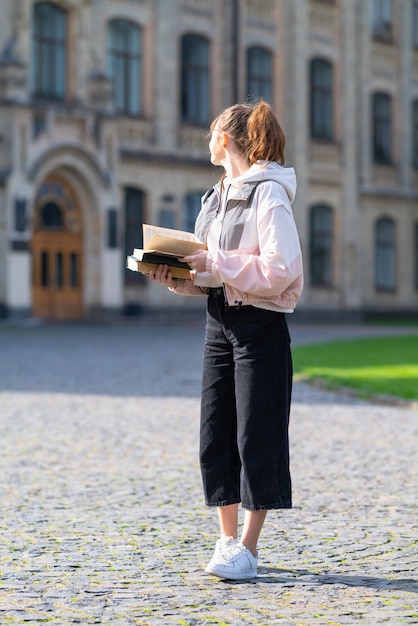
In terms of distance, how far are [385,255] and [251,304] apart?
125ft

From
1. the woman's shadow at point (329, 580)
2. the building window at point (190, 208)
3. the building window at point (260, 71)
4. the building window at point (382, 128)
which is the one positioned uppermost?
the building window at point (260, 71)

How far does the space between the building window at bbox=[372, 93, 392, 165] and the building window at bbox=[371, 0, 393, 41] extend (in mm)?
2015

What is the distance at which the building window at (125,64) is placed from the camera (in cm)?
3494

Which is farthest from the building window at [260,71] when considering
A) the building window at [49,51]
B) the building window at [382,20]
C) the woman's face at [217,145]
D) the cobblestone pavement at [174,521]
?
the woman's face at [217,145]

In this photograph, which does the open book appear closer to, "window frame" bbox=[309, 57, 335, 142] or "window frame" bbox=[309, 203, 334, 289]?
"window frame" bbox=[309, 203, 334, 289]

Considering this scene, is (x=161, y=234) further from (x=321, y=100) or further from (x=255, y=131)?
(x=321, y=100)

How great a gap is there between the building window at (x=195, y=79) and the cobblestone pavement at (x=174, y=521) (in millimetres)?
24499

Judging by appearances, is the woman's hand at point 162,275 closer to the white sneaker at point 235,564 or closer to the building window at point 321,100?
the white sneaker at point 235,564

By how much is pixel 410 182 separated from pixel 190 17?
438 inches

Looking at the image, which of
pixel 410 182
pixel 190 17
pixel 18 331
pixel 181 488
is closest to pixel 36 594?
pixel 181 488

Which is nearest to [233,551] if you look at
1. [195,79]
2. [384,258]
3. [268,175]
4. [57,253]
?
[268,175]

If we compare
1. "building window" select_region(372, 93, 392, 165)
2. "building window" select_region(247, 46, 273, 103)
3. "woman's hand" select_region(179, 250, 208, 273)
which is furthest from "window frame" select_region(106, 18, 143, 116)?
"woman's hand" select_region(179, 250, 208, 273)

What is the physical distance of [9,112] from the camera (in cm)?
3147

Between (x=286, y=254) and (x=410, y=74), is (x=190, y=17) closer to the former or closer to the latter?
(x=410, y=74)
